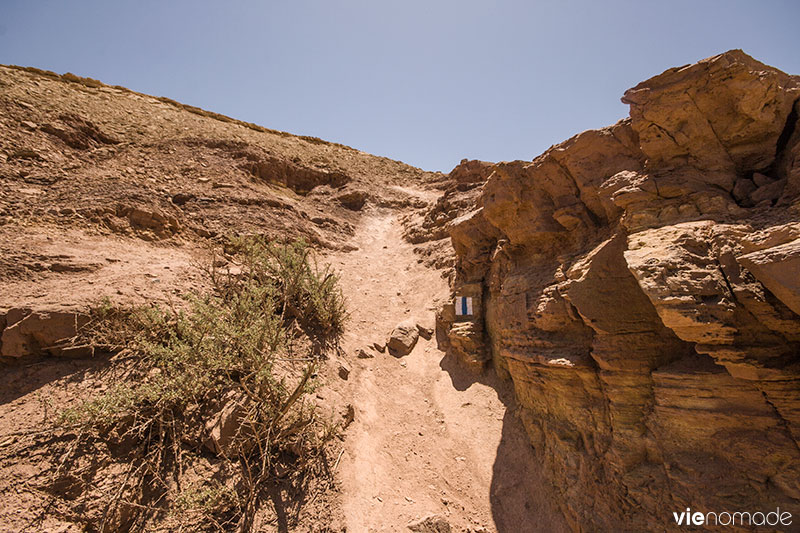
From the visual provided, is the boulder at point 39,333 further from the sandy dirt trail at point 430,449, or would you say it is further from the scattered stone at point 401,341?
the scattered stone at point 401,341

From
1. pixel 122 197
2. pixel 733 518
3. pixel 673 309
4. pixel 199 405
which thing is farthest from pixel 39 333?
pixel 733 518

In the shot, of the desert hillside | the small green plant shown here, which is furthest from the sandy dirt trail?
the small green plant

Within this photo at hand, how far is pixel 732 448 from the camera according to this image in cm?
274

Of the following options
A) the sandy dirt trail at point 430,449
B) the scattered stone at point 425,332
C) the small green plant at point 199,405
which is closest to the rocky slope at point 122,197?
the small green plant at point 199,405

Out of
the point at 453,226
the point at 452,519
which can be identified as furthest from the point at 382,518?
the point at 453,226

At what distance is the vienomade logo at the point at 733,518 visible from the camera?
2455 mm

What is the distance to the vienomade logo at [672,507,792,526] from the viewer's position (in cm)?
246

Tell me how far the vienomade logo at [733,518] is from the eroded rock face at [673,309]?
0.06 m

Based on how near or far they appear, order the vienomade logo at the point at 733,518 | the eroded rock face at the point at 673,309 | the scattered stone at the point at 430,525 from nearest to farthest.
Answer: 1. the vienomade logo at the point at 733,518
2. the eroded rock face at the point at 673,309
3. the scattered stone at the point at 430,525

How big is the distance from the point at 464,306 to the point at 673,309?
4.19m

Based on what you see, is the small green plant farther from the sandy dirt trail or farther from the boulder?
the sandy dirt trail

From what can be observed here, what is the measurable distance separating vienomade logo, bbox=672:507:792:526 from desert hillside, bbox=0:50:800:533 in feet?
0.17

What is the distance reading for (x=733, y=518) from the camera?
2611 millimetres

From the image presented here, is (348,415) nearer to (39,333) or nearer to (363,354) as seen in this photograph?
(363,354)
